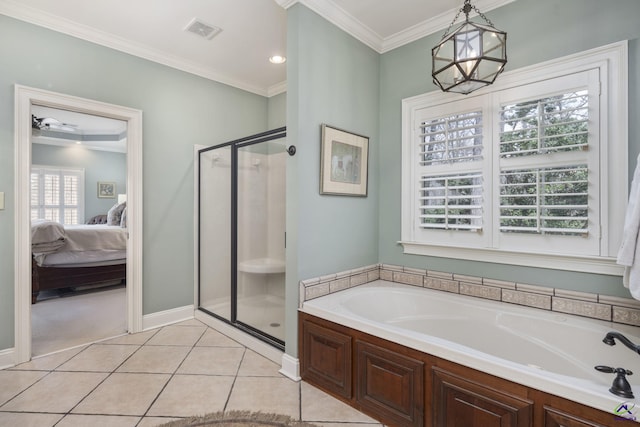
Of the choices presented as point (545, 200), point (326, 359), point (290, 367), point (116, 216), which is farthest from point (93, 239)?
point (545, 200)

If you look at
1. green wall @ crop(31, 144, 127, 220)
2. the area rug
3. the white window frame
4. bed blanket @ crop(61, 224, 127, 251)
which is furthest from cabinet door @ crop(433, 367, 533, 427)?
green wall @ crop(31, 144, 127, 220)

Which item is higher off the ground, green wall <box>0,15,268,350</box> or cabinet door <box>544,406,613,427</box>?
green wall <box>0,15,268,350</box>

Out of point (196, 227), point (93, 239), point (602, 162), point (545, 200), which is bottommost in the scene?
point (93, 239)

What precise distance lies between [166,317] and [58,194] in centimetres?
575

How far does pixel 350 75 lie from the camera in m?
2.65

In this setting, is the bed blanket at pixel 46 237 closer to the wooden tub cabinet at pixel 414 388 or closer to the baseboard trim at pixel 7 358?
the baseboard trim at pixel 7 358

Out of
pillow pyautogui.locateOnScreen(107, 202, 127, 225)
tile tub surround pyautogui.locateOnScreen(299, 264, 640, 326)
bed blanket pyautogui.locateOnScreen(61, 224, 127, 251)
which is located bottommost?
tile tub surround pyautogui.locateOnScreen(299, 264, 640, 326)

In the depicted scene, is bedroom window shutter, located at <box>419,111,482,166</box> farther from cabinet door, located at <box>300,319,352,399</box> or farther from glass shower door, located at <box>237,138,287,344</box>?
cabinet door, located at <box>300,319,352,399</box>

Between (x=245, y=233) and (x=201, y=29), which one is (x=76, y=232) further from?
(x=201, y=29)

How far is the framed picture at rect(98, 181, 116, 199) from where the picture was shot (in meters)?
7.42

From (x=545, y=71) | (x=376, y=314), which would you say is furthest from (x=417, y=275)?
(x=545, y=71)

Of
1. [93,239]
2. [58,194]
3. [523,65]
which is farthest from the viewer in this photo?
[58,194]

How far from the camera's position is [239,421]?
1784 mm

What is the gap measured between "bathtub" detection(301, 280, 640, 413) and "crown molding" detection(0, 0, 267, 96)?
2.80 meters
